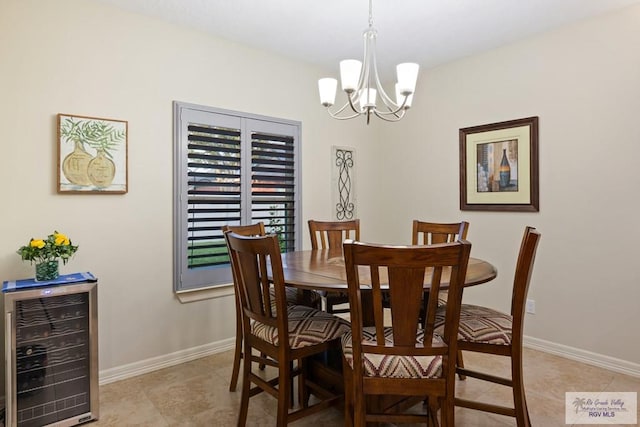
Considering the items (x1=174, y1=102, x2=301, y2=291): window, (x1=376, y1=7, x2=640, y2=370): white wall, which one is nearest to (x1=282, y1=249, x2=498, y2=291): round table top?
(x1=174, y1=102, x2=301, y2=291): window

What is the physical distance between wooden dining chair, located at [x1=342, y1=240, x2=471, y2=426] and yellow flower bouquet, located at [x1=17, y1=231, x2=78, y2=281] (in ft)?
5.60

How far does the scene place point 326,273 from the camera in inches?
79.0

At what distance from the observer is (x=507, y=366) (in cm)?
277

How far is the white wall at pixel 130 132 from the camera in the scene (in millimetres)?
2312

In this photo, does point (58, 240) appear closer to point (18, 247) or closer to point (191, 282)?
point (18, 247)

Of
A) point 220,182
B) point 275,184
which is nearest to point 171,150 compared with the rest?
point 220,182

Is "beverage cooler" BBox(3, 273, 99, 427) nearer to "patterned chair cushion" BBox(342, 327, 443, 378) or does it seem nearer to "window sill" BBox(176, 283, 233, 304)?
"window sill" BBox(176, 283, 233, 304)

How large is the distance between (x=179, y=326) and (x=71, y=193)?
120 centimetres

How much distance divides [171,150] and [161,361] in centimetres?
154

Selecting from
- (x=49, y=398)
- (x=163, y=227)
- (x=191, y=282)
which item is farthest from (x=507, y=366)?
(x=49, y=398)

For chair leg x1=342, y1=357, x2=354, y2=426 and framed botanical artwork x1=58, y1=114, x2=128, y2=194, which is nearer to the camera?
chair leg x1=342, y1=357, x2=354, y2=426

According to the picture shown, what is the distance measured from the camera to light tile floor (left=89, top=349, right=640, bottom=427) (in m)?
2.12

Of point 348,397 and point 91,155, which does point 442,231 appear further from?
point 91,155

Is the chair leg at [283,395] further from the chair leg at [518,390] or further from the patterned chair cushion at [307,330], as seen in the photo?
the chair leg at [518,390]
